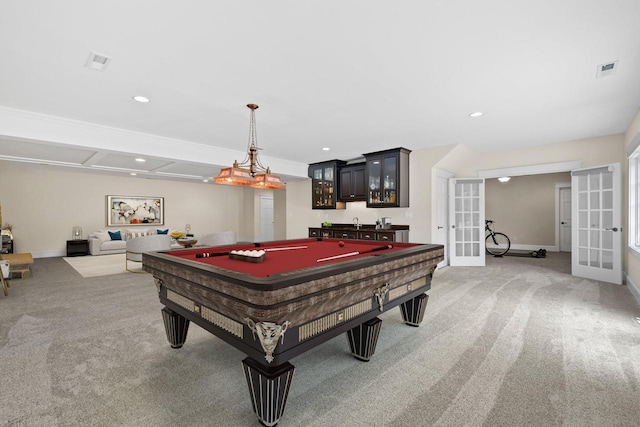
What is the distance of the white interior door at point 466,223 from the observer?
20.3 ft

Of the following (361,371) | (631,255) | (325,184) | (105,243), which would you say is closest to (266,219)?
(325,184)

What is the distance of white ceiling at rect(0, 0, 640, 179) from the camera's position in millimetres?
1950

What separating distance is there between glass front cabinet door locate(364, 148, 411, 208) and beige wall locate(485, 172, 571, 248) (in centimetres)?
499

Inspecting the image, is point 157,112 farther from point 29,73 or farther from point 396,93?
point 396,93

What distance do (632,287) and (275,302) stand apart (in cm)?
539

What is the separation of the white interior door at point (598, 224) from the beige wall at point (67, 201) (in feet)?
23.9

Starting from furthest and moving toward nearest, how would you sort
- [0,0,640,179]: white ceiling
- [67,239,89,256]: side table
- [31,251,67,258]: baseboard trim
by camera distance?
1. [67,239,89,256]: side table
2. [31,251,67,258]: baseboard trim
3. [0,0,640,179]: white ceiling

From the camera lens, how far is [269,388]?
1479mm

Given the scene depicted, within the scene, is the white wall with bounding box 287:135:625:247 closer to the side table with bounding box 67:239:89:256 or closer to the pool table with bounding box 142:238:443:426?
the pool table with bounding box 142:238:443:426

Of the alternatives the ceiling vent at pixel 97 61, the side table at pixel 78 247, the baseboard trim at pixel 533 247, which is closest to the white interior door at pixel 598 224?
the baseboard trim at pixel 533 247

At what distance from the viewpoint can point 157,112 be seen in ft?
12.4

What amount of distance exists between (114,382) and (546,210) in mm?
10395

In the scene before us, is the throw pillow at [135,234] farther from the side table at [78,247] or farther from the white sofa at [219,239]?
the white sofa at [219,239]

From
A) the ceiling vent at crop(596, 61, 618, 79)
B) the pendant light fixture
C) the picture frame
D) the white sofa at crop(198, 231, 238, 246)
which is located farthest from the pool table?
the picture frame
